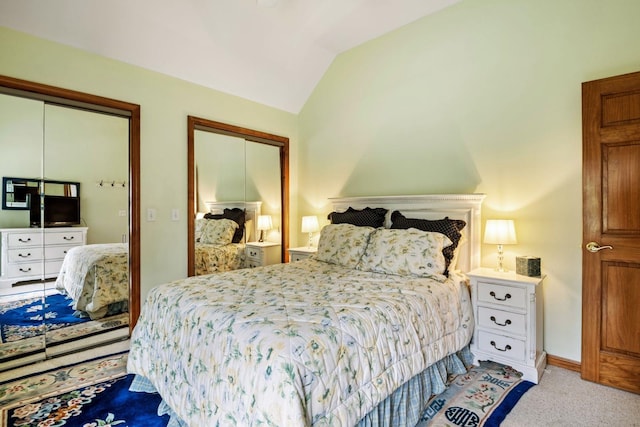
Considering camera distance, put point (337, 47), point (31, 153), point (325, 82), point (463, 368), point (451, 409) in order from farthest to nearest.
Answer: point (325, 82), point (337, 47), point (31, 153), point (463, 368), point (451, 409)

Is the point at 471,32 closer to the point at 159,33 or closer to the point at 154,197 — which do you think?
the point at 159,33

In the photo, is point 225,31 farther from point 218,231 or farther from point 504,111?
point 504,111

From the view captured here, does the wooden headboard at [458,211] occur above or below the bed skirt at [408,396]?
above

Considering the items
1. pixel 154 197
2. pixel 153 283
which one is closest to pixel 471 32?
pixel 154 197

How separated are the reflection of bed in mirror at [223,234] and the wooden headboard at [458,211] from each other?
159 centimetres

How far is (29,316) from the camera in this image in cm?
262

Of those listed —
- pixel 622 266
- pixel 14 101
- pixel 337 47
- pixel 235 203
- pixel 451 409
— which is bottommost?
pixel 451 409

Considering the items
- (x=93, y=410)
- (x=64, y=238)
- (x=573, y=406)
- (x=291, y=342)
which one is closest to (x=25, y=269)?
(x=64, y=238)

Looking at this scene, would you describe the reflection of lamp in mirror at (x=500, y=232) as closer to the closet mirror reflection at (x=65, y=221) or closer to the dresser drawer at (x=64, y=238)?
the closet mirror reflection at (x=65, y=221)

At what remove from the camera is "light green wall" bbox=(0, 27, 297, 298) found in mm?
2529

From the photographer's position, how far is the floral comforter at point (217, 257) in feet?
11.2

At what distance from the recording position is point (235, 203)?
12.3 feet

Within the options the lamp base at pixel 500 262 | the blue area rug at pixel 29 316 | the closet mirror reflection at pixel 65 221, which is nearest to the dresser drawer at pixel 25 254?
the closet mirror reflection at pixel 65 221

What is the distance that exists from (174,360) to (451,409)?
1.58 m
